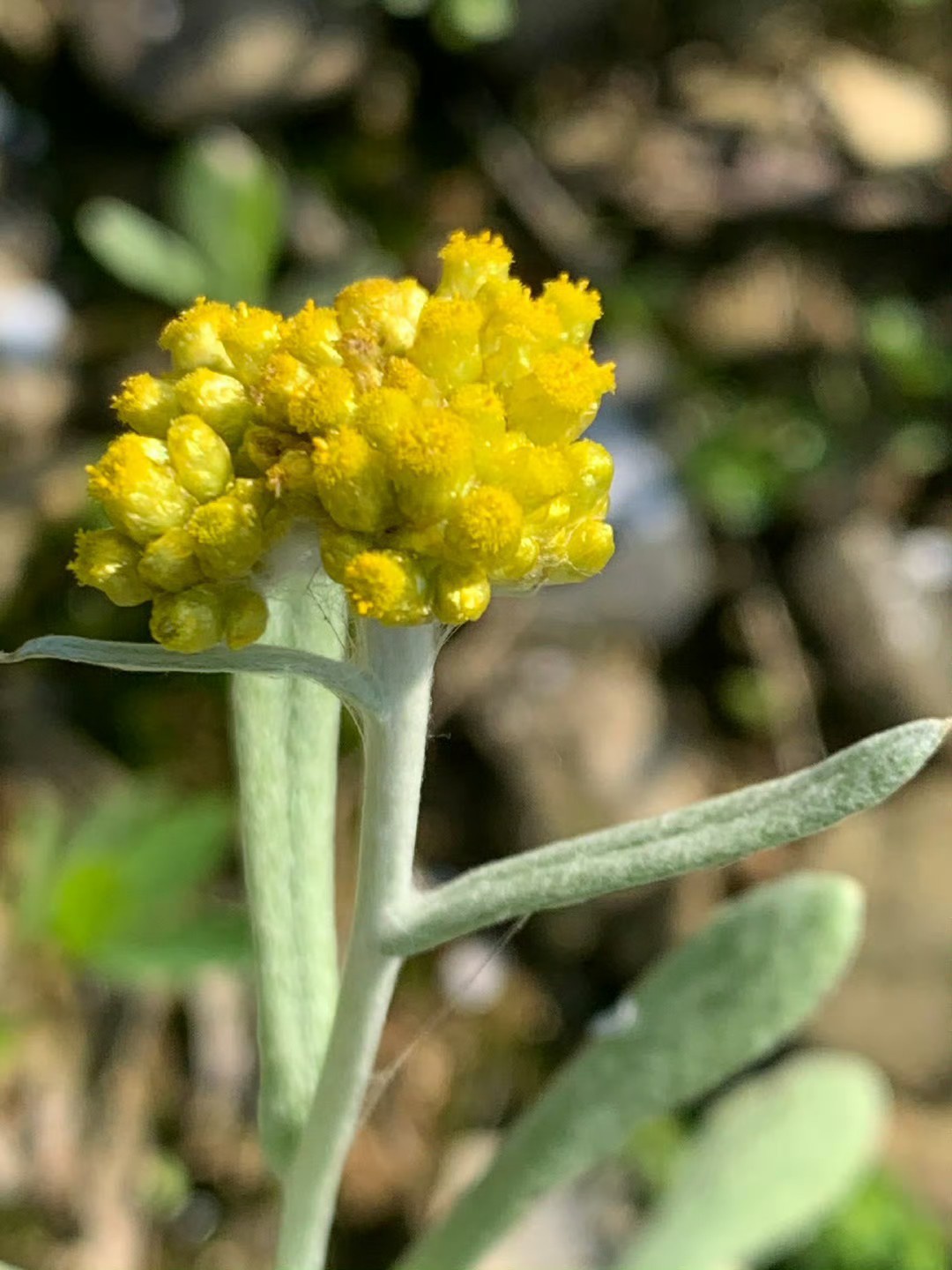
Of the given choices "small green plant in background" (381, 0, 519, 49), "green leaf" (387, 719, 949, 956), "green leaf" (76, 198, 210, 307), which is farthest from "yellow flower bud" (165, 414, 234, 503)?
"small green plant in background" (381, 0, 519, 49)

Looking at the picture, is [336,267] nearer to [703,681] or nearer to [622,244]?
[622,244]

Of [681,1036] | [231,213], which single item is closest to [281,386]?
[681,1036]

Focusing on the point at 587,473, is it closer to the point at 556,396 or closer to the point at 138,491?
the point at 556,396

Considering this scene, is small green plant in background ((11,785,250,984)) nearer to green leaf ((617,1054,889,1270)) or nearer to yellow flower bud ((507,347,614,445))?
green leaf ((617,1054,889,1270))

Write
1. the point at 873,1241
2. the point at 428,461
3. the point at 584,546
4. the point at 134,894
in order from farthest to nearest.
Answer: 1. the point at 873,1241
2. the point at 134,894
3. the point at 584,546
4. the point at 428,461

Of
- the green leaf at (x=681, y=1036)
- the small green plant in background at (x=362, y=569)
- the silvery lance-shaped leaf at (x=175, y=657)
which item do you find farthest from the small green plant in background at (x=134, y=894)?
the silvery lance-shaped leaf at (x=175, y=657)
